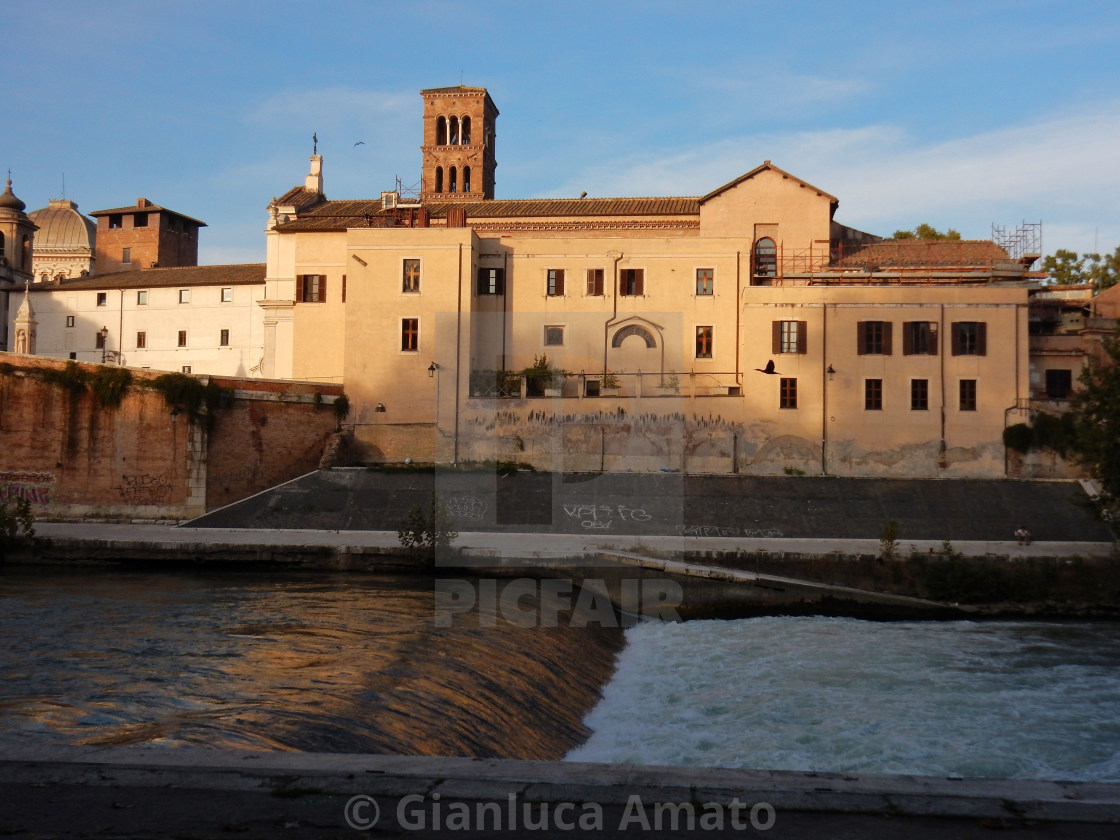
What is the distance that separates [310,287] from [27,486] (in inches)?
475

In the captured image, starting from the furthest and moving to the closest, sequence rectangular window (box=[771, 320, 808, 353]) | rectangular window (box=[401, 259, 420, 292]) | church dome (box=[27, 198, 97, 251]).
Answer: church dome (box=[27, 198, 97, 251]) → rectangular window (box=[401, 259, 420, 292]) → rectangular window (box=[771, 320, 808, 353])

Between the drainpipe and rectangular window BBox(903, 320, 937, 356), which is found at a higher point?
the drainpipe

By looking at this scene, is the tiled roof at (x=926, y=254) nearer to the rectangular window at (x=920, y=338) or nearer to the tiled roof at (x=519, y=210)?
the rectangular window at (x=920, y=338)

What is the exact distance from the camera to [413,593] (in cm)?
2073

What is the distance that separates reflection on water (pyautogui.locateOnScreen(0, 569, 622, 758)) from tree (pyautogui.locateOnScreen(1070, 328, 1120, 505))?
13530 mm

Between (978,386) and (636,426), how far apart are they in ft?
36.5

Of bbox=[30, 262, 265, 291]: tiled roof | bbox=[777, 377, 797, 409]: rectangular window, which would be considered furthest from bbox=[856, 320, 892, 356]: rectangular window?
bbox=[30, 262, 265, 291]: tiled roof

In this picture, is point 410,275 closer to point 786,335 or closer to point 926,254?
point 786,335

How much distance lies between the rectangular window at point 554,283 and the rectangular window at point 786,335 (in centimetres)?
766

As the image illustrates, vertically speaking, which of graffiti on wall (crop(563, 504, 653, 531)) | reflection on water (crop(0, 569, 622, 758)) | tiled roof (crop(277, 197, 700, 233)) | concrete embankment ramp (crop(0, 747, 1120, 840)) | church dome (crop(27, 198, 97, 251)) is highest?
church dome (crop(27, 198, 97, 251))

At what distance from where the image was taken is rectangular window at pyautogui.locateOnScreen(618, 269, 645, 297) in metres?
34.9

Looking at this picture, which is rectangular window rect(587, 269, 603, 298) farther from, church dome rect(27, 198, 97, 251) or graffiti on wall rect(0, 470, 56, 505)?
church dome rect(27, 198, 97, 251)

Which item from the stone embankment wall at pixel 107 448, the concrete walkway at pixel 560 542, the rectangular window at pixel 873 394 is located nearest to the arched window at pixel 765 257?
the rectangular window at pixel 873 394

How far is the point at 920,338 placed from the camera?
32.3 metres
